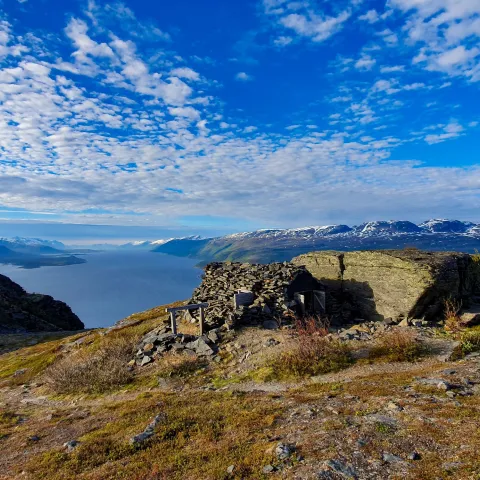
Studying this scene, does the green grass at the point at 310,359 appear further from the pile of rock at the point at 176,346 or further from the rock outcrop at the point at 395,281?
the rock outcrop at the point at 395,281

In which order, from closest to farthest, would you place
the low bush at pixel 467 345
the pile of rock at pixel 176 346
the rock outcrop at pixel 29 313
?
the low bush at pixel 467 345 → the pile of rock at pixel 176 346 → the rock outcrop at pixel 29 313

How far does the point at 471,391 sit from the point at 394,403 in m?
3.27

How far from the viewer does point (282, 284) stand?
80.9 ft

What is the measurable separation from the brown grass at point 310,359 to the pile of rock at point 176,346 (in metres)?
4.99

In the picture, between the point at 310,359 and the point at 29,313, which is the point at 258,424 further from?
the point at 29,313

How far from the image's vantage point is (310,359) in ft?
54.3

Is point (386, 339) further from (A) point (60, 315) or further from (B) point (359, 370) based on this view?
(A) point (60, 315)

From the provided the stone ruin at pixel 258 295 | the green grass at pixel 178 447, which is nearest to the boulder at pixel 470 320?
the stone ruin at pixel 258 295

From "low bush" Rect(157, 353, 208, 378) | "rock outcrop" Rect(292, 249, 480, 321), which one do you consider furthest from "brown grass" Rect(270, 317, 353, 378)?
"rock outcrop" Rect(292, 249, 480, 321)

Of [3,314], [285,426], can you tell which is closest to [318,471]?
[285,426]

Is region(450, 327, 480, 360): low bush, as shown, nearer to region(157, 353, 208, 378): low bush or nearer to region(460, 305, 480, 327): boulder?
region(460, 305, 480, 327): boulder

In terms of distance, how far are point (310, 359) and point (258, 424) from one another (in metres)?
6.86

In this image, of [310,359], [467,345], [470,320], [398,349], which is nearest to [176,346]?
[310,359]

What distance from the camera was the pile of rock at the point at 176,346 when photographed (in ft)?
65.8
